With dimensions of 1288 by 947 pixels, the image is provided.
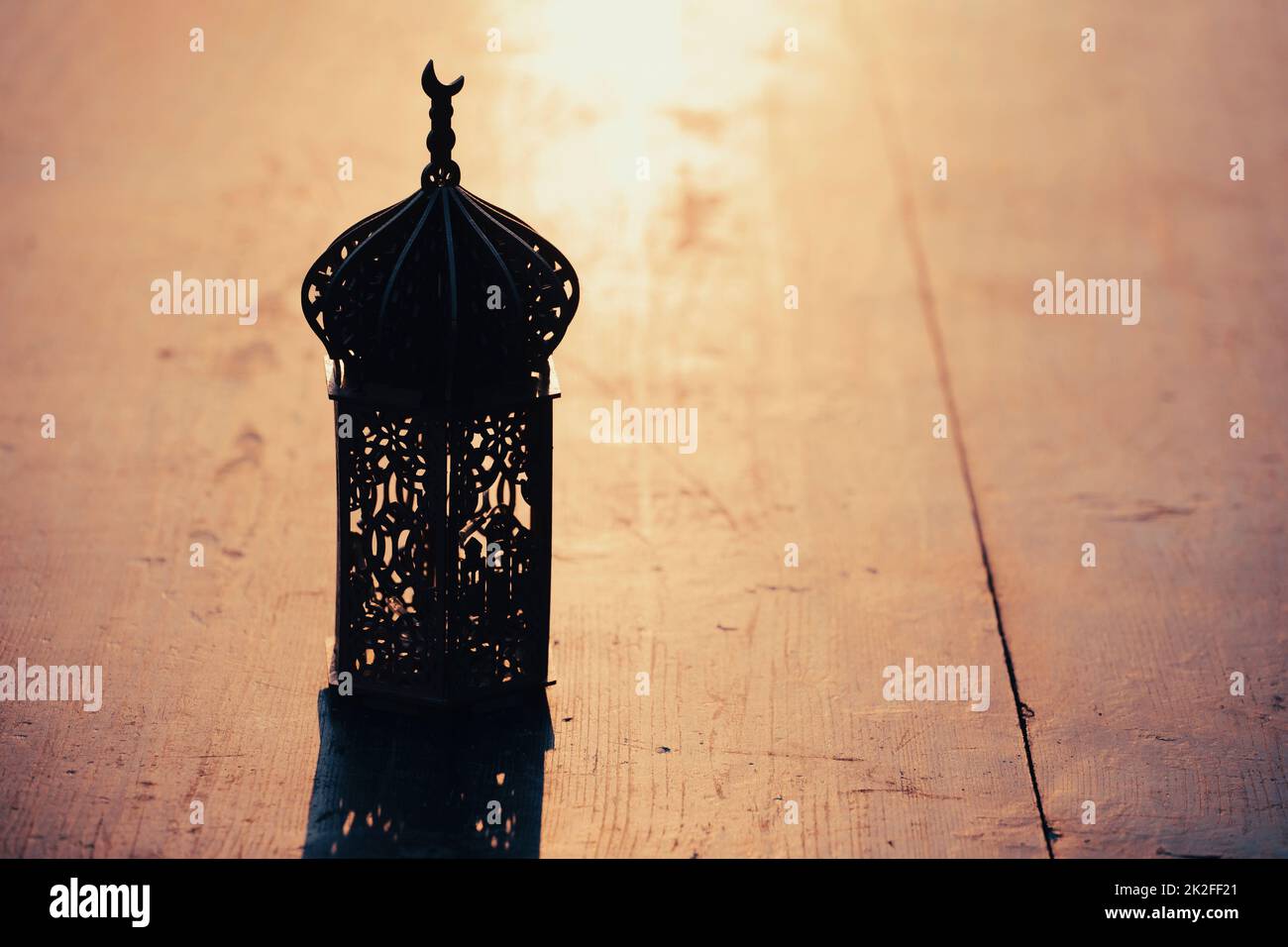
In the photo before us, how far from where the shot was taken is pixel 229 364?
182 inches

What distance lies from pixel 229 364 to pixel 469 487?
1.62 m

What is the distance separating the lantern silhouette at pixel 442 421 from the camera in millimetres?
3092

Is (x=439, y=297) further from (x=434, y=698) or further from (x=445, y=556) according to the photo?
(x=434, y=698)

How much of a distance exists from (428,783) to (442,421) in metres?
0.66

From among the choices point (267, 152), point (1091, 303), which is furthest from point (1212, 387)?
point (267, 152)

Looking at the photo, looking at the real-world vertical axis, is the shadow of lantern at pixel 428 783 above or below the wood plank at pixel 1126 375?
below

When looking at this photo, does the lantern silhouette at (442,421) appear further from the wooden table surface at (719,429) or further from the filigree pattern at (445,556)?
the wooden table surface at (719,429)

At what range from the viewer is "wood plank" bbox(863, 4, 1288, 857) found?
3477 millimetres

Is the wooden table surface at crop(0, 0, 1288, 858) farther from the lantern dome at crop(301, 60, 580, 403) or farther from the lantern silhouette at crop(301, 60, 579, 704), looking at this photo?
the lantern dome at crop(301, 60, 580, 403)

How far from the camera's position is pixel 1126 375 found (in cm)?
481

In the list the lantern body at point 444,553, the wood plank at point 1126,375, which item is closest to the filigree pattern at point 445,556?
the lantern body at point 444,553

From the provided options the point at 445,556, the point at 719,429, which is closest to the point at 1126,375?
the point at 719,429

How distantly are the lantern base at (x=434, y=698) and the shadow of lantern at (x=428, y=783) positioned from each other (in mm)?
12

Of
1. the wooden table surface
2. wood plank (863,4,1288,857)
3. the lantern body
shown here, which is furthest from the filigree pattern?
wood plank (863,4,1288,857)
